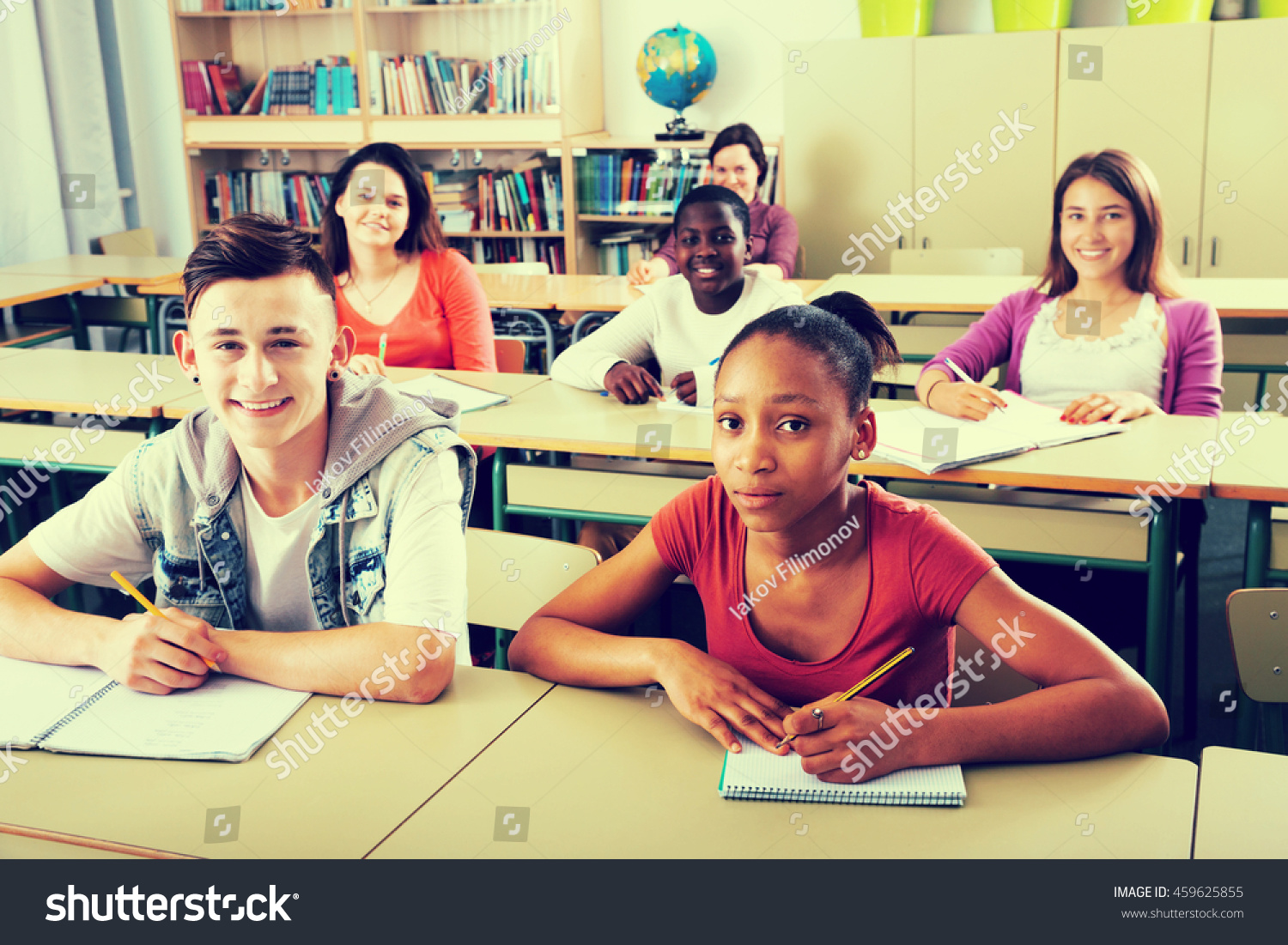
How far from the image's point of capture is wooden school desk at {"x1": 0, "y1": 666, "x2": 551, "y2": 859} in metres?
1.03

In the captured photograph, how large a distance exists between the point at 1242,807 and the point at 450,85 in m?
5.01

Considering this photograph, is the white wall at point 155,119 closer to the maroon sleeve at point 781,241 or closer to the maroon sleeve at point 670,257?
the maroon sleeve at point 670,257

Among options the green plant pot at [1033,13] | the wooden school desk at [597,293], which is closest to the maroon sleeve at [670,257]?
the wooden school desk at [597,293]

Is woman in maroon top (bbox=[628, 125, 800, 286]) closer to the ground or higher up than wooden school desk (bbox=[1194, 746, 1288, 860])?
higher up

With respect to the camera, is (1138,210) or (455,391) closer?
(1138,210)

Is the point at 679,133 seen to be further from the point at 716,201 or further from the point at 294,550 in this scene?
the point at 294,550

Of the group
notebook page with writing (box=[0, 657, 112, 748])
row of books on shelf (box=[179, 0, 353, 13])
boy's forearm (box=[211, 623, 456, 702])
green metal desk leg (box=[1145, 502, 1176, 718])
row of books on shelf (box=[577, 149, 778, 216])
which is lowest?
green metal desk leg (box=[1145, 502, 1176, 718])

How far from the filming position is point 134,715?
122 centimetres

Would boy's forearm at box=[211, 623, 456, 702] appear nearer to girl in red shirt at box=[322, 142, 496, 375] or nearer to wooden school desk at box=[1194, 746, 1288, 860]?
wooden school desk at box=[1194, 746, 1288, 860]

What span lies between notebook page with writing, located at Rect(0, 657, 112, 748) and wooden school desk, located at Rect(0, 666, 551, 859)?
5 centimetres

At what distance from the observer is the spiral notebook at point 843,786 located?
1049 mm

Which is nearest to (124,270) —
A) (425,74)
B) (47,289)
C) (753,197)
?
(47,289)

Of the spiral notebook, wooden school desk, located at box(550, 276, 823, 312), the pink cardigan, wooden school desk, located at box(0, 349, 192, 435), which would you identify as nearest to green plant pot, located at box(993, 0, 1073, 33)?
wooden school desk, located at box(550, 276, 823, 312)
